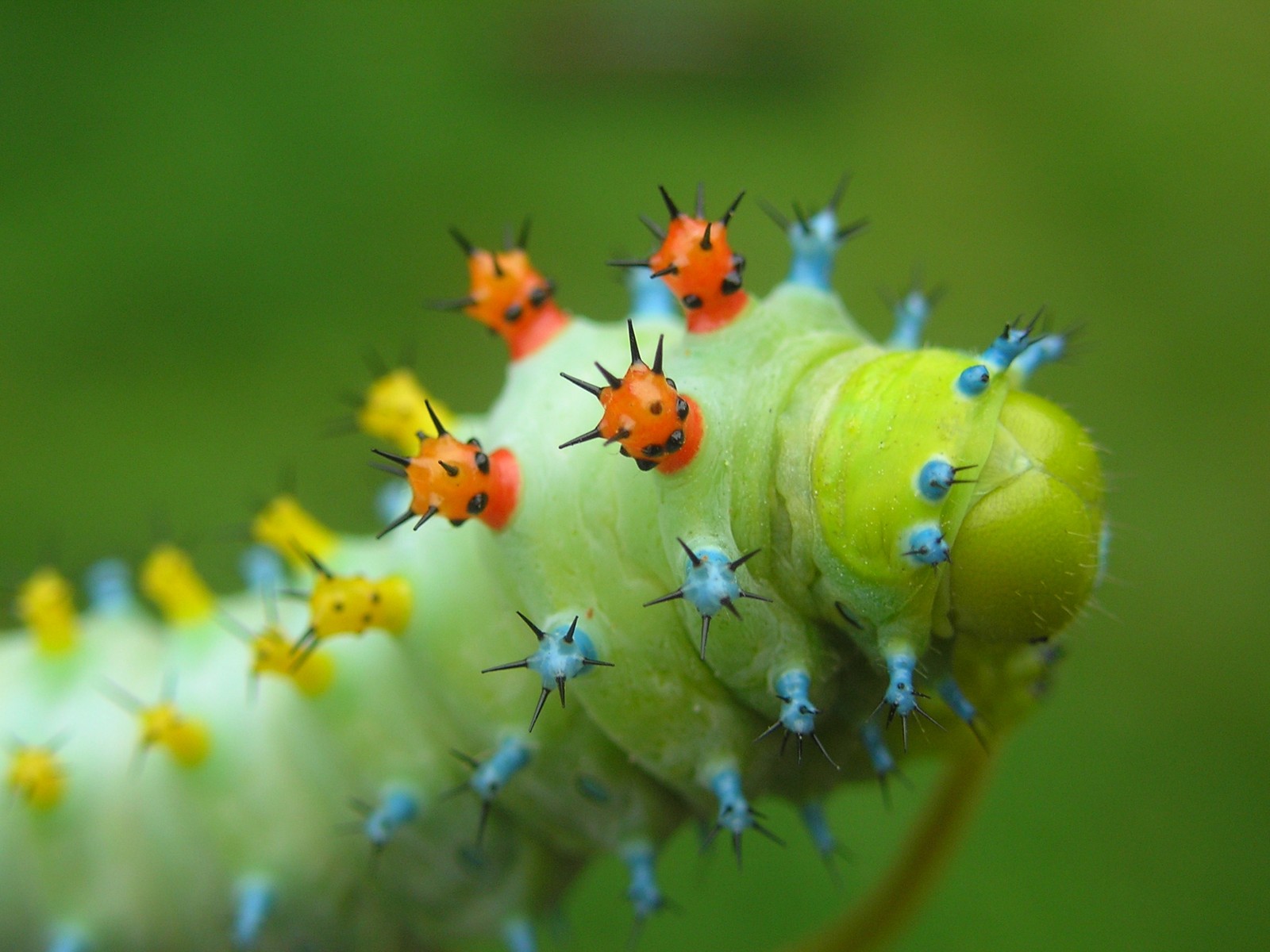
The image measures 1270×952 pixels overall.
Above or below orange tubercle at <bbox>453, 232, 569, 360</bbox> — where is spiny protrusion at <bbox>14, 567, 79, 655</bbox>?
above

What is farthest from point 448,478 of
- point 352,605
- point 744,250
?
point 744,250

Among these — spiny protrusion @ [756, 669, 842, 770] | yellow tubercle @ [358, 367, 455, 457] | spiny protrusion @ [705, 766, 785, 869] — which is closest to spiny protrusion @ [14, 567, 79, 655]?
yellow tubercle @ [358, 367, 455, 457]

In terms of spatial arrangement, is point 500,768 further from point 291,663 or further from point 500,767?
point 291,663

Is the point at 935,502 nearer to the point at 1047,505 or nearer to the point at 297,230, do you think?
the point at 1047,505

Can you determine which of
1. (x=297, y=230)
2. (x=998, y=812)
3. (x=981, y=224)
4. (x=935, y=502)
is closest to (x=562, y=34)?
(x=297, y=230)

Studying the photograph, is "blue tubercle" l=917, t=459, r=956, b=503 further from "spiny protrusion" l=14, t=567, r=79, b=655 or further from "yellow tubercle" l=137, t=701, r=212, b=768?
"spiny protrusion" l=14, t=567, r=79, b=655

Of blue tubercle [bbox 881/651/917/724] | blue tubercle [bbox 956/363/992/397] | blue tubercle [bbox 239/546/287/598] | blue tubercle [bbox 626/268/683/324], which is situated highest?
blue tubercle [bbox 239/546/287/598]

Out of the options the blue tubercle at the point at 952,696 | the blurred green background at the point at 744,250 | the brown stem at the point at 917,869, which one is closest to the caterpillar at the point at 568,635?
the blue tubercle at the point at 952,696

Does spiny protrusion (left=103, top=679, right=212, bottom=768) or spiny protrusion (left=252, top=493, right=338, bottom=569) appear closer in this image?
spiny protrusion (left=103, top=679, right=212, bottom=768)
